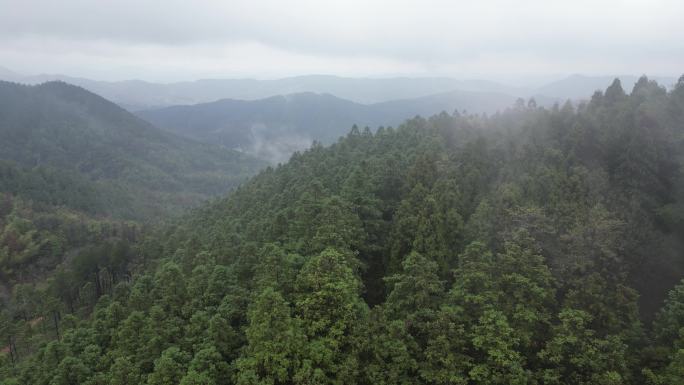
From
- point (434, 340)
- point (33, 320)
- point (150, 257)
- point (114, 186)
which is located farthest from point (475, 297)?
point (114, 186)

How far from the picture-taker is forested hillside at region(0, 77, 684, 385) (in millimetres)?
21453

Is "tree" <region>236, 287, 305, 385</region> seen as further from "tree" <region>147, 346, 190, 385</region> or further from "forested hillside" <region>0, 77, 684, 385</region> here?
"tree" <region>147, 346, 190, 385</region>

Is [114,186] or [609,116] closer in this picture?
[609,116]

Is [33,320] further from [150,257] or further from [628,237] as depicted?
[628,237]

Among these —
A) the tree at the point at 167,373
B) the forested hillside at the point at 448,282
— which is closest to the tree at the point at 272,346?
the forested hillside at the point at 448,282

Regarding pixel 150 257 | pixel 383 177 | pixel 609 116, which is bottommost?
pixel 150 257

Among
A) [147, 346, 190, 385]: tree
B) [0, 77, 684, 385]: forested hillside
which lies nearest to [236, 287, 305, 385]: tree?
[0, 77, 684, 385]: forested hillside

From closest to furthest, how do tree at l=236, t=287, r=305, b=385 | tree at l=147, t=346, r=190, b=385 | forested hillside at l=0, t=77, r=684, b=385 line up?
tree at l=236, t=287, r=305, b=385, forested hillside at l=0, t=77, r=684, b=385, tree at l=147, t=346, r=190, b=385

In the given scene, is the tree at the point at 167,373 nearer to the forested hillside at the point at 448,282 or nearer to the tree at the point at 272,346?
the forested hillside at the point at 448,282

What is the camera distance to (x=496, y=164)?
44875 mm

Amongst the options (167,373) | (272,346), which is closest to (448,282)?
(272,346)

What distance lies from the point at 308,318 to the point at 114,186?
635 feet

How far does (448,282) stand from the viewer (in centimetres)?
3000

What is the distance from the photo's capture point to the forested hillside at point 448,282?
2145cm
